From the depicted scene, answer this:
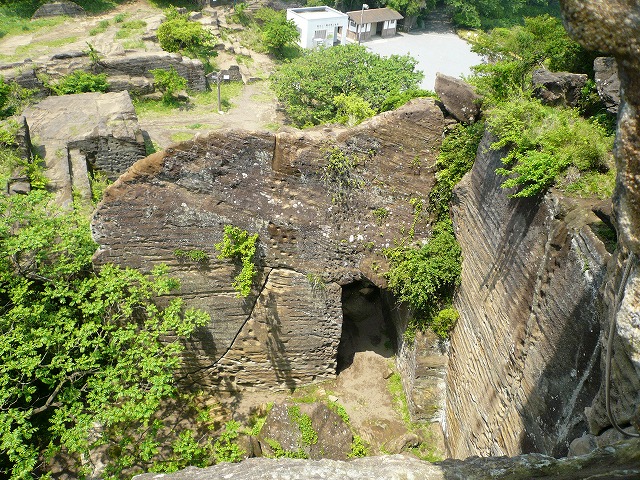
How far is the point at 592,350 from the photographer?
14.8ft

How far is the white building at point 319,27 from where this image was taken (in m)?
28.3

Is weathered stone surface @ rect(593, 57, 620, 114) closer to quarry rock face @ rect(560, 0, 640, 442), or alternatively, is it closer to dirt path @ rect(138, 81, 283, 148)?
quarry rock face @ rect(560, 0, 640, 442)

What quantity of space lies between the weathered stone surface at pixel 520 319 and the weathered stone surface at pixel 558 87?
831 millimetres

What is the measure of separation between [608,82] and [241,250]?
16.9ft

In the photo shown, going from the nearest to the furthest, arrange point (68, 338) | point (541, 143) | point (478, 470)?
point (478, 470)
point (541, 143)
point (68, 338)

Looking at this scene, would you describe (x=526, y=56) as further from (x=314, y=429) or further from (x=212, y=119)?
(x=212, y=119)

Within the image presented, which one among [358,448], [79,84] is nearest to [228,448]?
[358,448]

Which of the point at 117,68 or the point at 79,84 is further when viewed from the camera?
the point at 117,68

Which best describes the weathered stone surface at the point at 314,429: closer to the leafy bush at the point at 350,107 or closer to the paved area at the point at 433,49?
the leafy bush at the point at 350,107

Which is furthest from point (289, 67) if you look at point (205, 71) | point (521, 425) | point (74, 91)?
point (521, 425)

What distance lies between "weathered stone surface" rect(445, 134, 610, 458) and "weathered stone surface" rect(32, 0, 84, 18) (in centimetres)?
2433

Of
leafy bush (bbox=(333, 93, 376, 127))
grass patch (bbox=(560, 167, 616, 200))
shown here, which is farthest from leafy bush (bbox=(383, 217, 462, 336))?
leafy bush (bbox=(333, 93, 376, 127))

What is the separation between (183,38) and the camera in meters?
21.2

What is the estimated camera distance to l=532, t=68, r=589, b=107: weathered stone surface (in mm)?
6484
